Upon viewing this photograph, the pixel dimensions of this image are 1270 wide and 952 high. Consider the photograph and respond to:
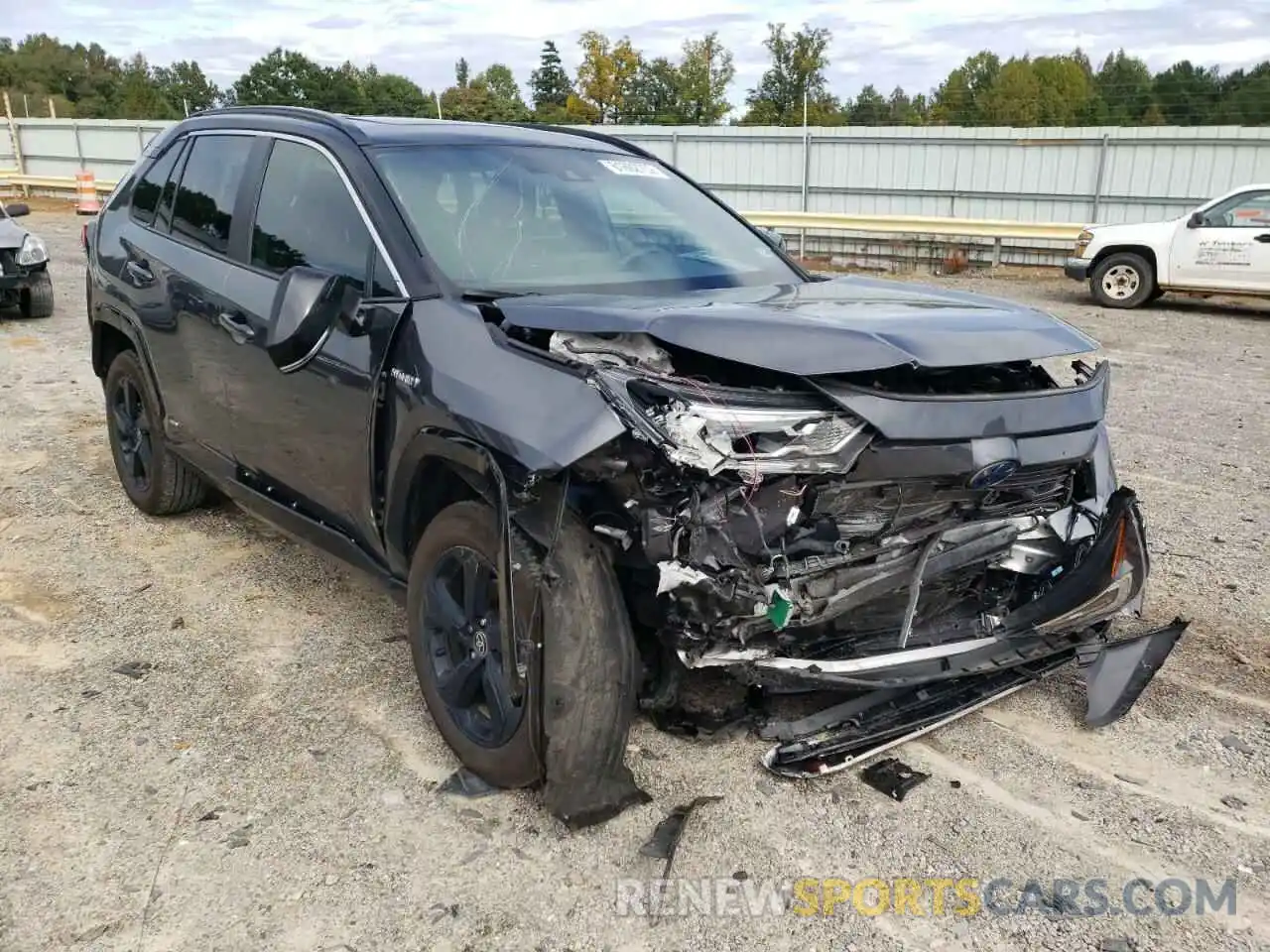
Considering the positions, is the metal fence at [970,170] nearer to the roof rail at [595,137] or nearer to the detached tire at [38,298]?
the detached tire at [38,298]

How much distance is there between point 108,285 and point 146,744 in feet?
9.28

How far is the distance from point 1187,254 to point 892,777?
38.2ft

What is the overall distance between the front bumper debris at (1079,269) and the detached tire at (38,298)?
12.0m

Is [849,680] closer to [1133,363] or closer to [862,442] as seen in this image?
[862,442]

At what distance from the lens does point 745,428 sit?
263 centimetres

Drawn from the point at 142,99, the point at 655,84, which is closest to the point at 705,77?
the point at 655,84

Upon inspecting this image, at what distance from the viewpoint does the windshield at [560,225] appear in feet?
11.4

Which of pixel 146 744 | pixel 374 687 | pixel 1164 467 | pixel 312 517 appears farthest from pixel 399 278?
pixel 1164 467

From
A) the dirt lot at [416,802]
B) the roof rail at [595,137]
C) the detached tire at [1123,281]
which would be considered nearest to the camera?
the dirt lot at [416,802]

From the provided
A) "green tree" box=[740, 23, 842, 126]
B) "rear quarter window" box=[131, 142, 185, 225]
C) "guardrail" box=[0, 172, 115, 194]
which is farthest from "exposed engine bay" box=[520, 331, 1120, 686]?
"green tree" box=[740, 23, 842, 126]

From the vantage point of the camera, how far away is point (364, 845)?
2797 millimetres

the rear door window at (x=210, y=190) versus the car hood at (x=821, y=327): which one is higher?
the rear door window at (x=210, y=190)

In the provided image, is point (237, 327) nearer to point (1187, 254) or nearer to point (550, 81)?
point (1187, 254)

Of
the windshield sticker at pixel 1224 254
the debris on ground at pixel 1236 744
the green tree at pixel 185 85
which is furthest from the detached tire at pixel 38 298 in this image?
the green tree at pixel 185 85
